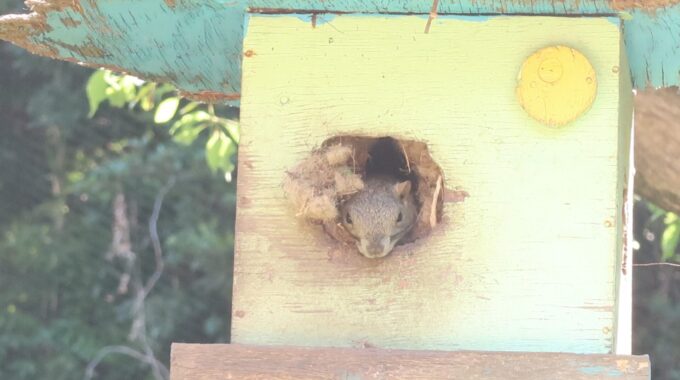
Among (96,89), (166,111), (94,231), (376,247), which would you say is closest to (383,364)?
(376,247)

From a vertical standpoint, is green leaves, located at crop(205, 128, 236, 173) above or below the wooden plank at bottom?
above

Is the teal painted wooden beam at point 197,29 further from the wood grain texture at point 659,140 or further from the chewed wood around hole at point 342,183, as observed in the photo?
the wood grain texture at point 659,140

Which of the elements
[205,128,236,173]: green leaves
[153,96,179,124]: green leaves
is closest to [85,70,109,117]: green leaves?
[153,96,179,124]: green leaves

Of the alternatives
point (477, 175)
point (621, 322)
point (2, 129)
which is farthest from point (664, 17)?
point (2, 129)

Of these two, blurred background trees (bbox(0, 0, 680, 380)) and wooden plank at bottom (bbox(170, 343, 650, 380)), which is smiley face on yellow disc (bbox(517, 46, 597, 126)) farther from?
blurred background trees (bbox(0, 0, 680, 380))

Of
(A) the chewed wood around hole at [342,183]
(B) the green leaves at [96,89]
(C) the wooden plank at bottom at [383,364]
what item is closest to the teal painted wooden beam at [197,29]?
(A) the chewed wood around hole at [342,183]

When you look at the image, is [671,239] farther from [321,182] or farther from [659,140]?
[321,182]
